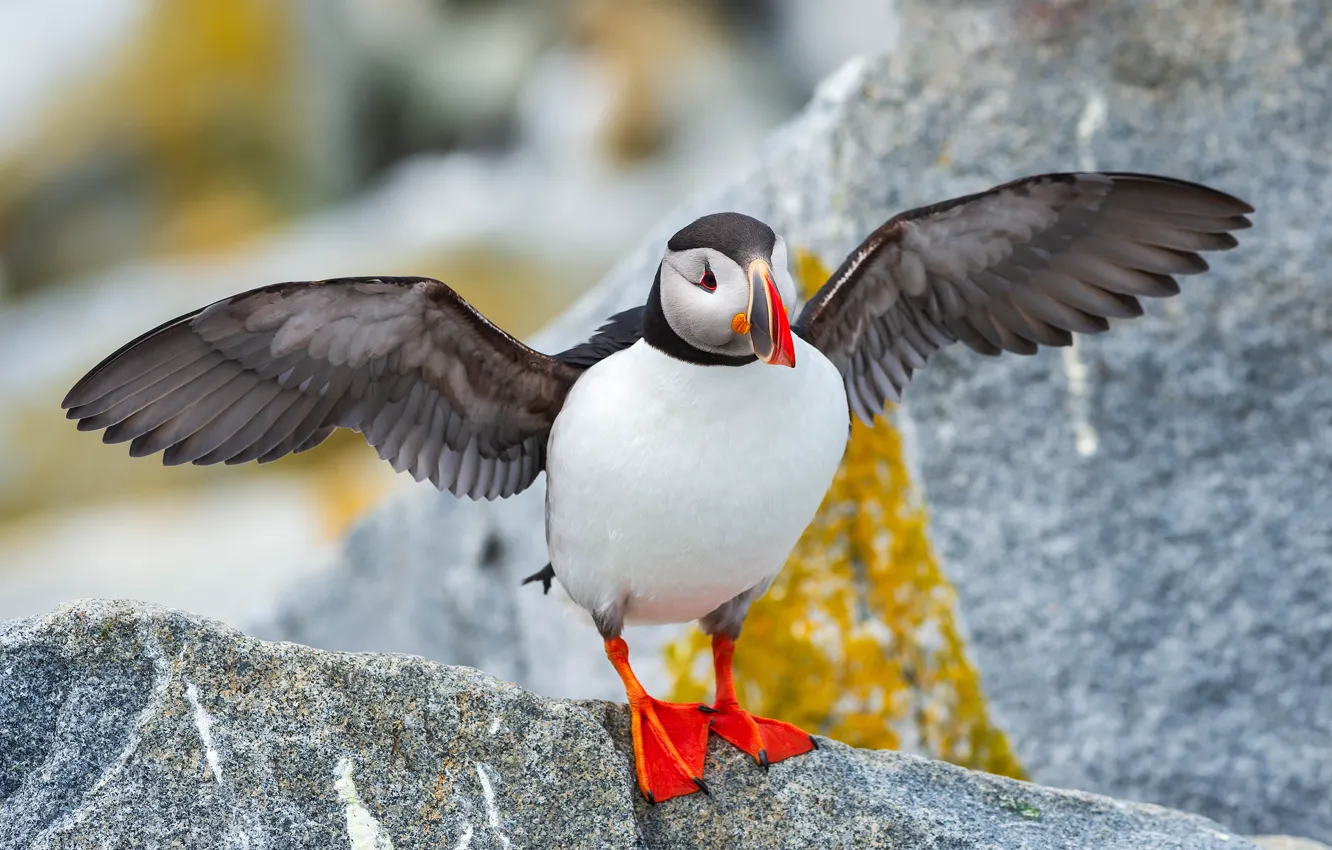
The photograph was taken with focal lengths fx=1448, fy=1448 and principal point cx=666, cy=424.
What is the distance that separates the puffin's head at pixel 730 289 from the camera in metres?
3.38

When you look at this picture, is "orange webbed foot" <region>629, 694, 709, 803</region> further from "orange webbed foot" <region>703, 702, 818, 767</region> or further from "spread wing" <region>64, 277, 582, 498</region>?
"spread wing" <region>64, 277, 582, 498</region>

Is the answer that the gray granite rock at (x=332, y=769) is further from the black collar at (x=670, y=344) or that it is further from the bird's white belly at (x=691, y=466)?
the black collar at (x=670, y=344)

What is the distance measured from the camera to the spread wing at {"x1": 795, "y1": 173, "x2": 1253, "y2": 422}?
13.6 ft

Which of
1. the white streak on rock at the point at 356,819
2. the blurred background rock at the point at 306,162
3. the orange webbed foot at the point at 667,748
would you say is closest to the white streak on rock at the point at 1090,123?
the orange webbed foot at the point at 667,748

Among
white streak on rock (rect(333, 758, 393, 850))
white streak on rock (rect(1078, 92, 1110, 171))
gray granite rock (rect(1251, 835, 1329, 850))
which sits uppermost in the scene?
white streak on rock (rect(1078, 92, 1110, 171))

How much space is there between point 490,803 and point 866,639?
223 cm

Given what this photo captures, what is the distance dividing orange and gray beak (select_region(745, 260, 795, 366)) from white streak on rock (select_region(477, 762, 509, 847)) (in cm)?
115

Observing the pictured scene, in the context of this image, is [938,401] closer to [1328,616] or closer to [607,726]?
[1328,616]

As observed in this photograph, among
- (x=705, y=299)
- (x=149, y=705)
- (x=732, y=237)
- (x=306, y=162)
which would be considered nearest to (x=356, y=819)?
(x=149, y=705)

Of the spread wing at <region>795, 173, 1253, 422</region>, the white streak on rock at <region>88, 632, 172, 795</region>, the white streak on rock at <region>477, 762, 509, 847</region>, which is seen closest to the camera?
the white streak on rock at <region>88, 632, 172, 795</region>

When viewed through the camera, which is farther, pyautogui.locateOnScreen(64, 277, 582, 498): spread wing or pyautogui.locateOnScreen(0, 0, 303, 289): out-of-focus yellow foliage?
pyautogui.locateOnScreen(0, 0, 303, 289): out-of-focus yellow foliage

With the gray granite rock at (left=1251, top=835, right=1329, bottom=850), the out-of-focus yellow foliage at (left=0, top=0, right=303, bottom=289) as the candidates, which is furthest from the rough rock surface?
the out-of-focus yellow foliage at (left=0, top=0, right=303, bottom=289)

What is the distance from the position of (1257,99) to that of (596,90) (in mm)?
11792

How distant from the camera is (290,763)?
3.15 m
